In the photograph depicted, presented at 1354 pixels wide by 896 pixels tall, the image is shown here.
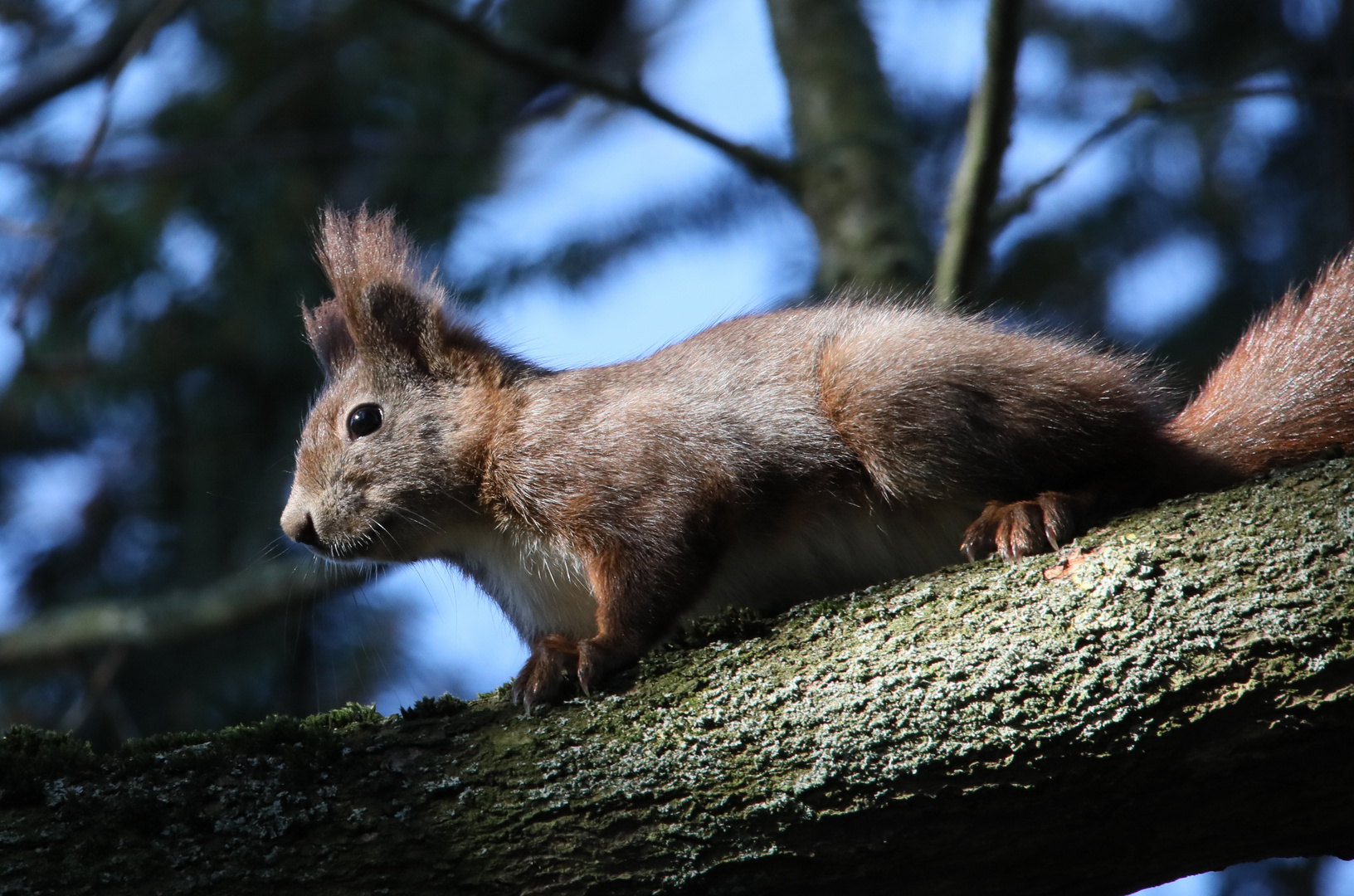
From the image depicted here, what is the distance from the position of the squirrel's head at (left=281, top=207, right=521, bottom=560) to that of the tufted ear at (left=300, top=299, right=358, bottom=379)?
0.01 m

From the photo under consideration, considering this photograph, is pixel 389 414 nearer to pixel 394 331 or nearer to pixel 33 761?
pixel 394 331

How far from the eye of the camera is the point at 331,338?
4.48 m

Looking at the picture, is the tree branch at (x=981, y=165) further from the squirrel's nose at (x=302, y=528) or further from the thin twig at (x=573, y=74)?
the squirrel's nose at (x=302, y=528)

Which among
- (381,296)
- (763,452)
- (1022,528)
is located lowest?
(1022,528)

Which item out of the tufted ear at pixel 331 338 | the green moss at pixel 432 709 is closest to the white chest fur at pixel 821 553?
the green moss at pixel 432 709

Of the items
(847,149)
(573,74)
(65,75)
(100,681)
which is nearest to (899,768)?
(573,74)

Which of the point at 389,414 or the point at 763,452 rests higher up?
the point at 389,414

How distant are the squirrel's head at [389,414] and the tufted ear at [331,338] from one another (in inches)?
0.6

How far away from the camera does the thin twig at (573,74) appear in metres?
4.61

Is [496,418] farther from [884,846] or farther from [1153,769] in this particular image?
[1153,769]

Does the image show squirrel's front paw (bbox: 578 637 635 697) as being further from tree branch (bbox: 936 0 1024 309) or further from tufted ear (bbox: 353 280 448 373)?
tree branch (bbox: 936 0 1024 309)

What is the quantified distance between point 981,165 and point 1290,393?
159cm

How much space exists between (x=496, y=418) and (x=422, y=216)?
256cm

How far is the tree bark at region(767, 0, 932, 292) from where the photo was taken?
5027mm
